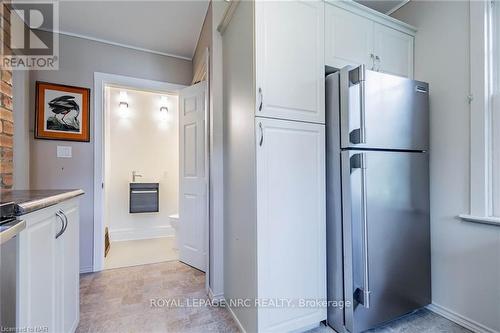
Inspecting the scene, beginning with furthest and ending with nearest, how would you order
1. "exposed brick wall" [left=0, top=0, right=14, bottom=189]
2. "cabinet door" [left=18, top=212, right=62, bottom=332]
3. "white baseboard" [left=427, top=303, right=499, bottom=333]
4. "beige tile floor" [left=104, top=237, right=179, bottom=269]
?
"beige tile floor" [left=104, top=237, right=179, bottom=269] → "exposed brick wall" [left=0, top=0, right=14, bottom=189] → "white baseboard" [left=427, top=303, right=499, bottom=333] → "cabinet door" [left=18, top=212, right=62, bottom=332]

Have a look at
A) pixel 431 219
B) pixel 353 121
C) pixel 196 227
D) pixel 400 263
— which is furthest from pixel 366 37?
pixel 196 227

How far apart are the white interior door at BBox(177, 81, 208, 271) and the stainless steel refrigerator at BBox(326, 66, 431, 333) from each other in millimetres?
1430

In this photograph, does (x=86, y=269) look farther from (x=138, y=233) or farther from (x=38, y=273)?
(x=38, y=273)

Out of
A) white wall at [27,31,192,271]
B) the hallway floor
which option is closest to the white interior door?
the hallway floor

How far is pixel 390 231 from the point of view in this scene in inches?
62.3

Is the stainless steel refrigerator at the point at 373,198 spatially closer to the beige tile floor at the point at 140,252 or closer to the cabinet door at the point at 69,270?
the cabinet door at the point at 69,270

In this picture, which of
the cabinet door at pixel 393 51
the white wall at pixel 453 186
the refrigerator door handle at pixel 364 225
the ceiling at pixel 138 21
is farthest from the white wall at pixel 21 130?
the white wall at pixel 453 186

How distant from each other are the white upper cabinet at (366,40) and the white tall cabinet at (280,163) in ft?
0.37

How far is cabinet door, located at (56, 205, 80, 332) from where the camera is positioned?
1.24 meters

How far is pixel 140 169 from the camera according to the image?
391 centimetres

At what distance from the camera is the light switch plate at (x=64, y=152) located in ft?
8.21

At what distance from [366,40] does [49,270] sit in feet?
7.89
